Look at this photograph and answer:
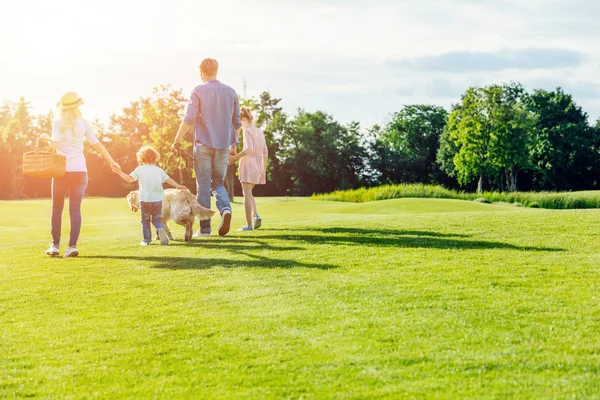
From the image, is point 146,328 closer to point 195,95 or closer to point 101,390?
point 101,390

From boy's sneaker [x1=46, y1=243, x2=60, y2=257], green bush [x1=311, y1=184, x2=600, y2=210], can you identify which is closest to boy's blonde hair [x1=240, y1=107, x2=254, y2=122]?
boy's sneaker [x1=46, y1=243, x2=60, y2=257]

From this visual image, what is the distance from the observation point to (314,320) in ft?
18.9

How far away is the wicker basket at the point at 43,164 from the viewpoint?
9.66 meters

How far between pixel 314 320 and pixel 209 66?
6.60m

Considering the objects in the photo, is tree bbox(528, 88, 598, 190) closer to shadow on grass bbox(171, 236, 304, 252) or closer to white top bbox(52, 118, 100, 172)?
shadow on grass bbox(171, 236, 304, 252)

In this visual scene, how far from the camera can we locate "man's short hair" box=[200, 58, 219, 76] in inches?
448

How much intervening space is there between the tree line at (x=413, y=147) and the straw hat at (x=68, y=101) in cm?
4212

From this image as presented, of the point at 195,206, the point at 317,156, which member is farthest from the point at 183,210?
the point at 317,156

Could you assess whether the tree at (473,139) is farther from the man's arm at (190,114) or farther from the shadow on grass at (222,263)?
the shadow on grass at (222,263)

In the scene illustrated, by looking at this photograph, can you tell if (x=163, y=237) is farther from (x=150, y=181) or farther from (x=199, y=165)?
(x=199, y=165)

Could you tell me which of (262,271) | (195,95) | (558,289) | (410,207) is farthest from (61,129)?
(410,207)

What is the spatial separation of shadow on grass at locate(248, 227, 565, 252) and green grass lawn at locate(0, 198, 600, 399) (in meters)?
0.06

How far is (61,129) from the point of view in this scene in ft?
33.1

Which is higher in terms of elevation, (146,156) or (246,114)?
(246,114)
